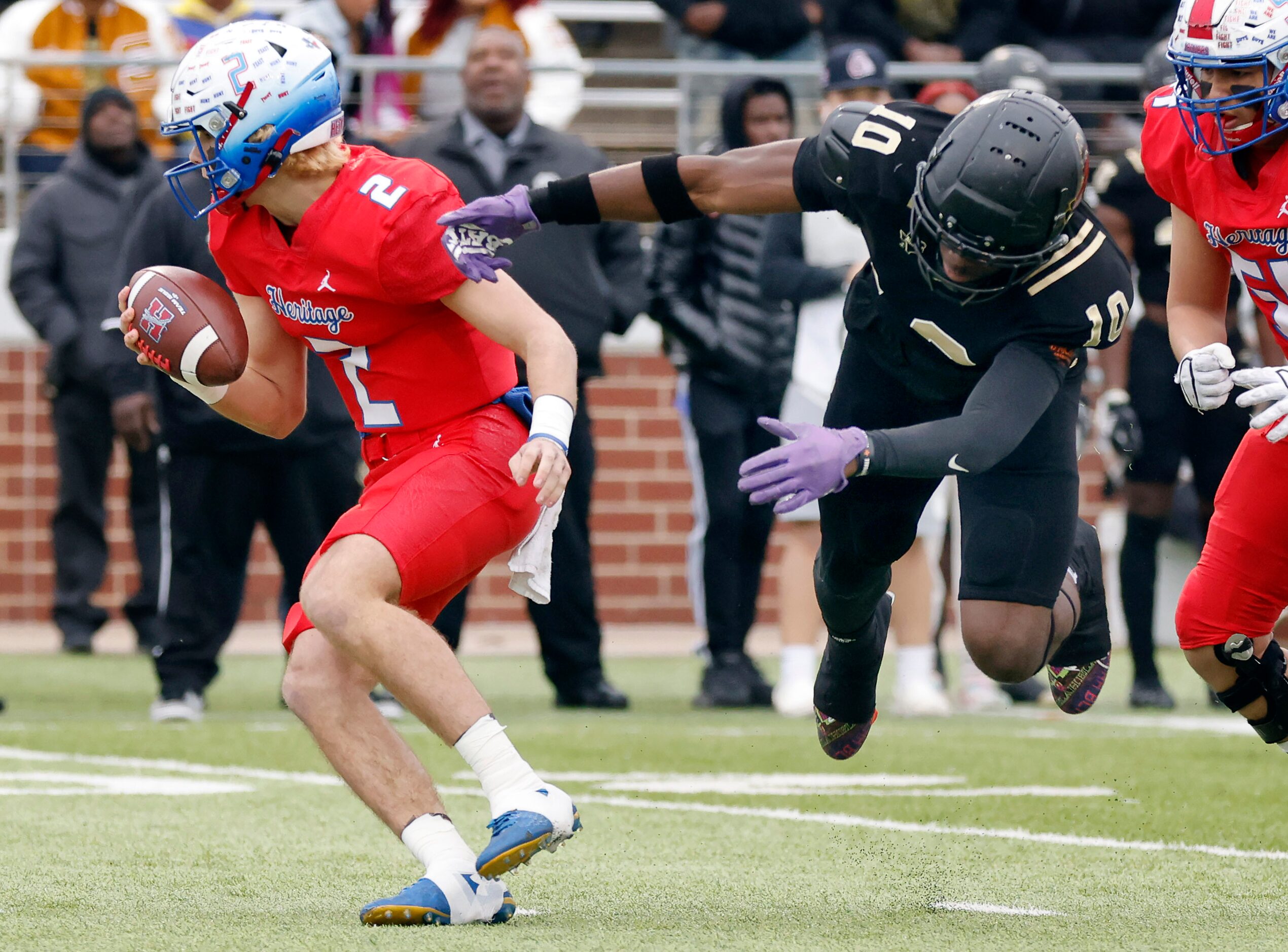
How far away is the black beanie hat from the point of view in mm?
8875

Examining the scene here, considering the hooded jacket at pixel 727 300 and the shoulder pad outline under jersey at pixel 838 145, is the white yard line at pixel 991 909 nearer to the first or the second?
the shoulder pad outline under jersey at pixel 838 145

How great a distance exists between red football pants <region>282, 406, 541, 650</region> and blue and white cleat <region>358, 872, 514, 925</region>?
0.55 metres

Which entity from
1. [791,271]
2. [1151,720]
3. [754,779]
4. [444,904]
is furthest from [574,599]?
[444,904]

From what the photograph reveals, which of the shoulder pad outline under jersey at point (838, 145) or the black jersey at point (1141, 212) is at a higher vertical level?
the shoulder pad outline under jersey at point (838, 145)

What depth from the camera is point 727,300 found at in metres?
7.63

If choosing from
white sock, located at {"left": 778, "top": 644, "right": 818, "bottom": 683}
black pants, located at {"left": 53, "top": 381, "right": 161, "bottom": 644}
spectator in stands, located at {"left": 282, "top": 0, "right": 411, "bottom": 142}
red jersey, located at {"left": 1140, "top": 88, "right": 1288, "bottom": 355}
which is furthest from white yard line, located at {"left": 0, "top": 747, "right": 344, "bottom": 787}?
spectator in stands, located at {"left": 282, "top": 0, "right": 411, "bottom": 142}

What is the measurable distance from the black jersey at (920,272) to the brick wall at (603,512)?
6425 mm

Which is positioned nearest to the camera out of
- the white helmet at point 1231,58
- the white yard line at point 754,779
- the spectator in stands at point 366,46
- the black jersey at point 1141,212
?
the white helmet at point 1231,58

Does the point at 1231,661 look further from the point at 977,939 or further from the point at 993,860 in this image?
the point at 977,939

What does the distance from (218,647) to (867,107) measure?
3.71 meters

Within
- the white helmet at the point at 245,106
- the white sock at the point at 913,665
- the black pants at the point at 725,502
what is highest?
the white helmet at the point at 245,106

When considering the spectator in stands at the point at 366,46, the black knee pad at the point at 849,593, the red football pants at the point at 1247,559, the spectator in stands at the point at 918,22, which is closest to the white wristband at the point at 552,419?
the black knee pad at the point at 849,593

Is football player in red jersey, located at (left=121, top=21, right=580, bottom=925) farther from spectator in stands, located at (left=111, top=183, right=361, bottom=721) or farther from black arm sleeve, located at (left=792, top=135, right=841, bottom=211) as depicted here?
spectator in stands, located at (left=111, top=183, right=361, bottom=721)

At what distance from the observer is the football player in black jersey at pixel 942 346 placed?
388 cm
